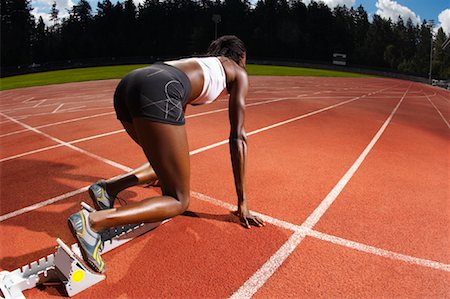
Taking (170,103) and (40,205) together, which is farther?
(40,205)

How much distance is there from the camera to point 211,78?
277 cm

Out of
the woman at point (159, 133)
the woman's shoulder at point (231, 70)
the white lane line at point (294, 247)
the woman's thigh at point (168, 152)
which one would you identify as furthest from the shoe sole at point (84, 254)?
the woman's shoulder at point (231, 70)

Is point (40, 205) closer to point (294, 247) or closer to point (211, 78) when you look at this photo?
point (211, 78)

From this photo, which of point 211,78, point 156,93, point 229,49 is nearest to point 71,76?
point 229,49

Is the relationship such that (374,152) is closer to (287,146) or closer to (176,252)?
(287,146)

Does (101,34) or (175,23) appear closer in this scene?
(101,34)

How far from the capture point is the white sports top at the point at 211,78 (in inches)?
109

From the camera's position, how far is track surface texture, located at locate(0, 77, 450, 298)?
252 cm

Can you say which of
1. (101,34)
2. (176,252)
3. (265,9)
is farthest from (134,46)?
(176,252)

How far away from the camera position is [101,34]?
67.2 m

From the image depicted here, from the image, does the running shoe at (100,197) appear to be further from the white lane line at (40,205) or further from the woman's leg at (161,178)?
the white lane line at (40,205)

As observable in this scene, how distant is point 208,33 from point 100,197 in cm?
7318

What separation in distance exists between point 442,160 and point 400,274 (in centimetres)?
413

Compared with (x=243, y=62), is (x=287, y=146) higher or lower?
lower
